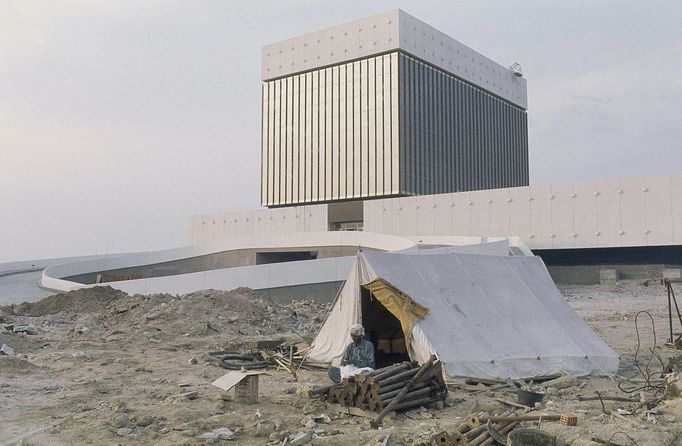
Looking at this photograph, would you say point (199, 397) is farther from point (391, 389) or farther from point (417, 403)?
point (417, 403)

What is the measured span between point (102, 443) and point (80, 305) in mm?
19274

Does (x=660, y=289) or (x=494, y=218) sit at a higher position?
(x=494, y=218)

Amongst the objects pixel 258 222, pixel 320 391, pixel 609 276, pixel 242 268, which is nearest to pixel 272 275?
pixel 242 268

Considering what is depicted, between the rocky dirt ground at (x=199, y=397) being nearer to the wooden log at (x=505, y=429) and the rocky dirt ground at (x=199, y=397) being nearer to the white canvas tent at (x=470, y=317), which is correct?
the wooden log at (x=505, y=429)

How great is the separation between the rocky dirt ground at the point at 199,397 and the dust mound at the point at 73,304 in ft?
13.4

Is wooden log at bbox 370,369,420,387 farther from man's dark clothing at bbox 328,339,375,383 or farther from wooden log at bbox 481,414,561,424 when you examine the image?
wooden log at bbox 481,414,561,424

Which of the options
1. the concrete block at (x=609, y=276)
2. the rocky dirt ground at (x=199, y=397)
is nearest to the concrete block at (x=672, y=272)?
the concrete block at (x=609, y=276)

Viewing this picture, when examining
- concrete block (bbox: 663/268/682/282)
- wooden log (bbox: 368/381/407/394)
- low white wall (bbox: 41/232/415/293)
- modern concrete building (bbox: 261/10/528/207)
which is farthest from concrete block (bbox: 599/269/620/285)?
wooden log (bbox: 368/381/407/394)

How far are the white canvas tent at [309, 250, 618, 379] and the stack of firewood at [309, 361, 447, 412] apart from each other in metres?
1.63

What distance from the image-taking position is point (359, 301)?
1168 cm

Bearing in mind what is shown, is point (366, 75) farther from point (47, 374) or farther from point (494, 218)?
point (47, 374)

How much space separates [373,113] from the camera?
68.2m

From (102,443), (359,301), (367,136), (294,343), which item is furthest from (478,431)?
(367,136)

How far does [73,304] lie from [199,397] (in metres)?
17.6
